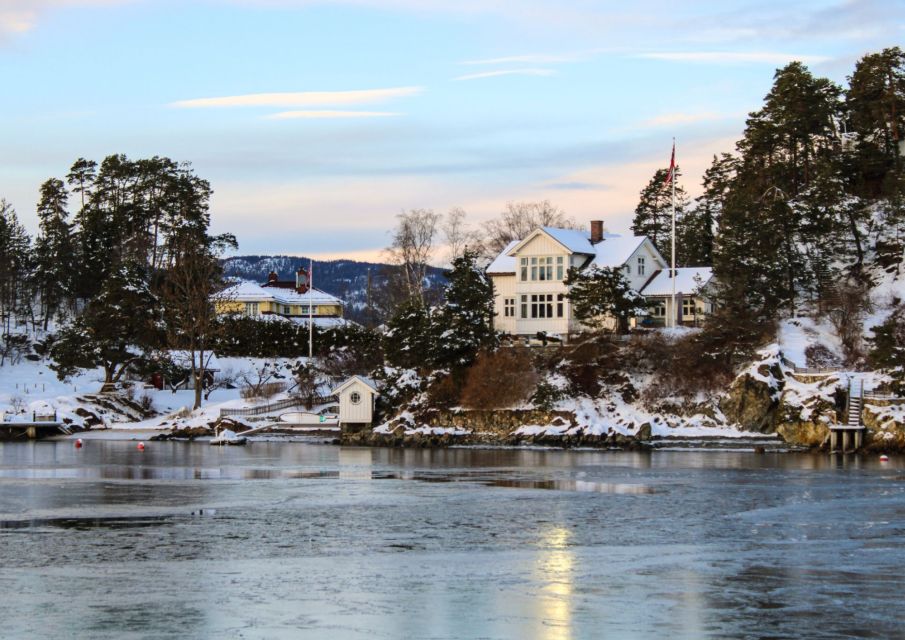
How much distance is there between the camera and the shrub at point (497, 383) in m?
68.9

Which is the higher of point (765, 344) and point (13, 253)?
point (13, 253)

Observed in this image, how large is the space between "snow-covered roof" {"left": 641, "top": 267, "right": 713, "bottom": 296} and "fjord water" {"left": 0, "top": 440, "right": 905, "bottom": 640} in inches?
1292

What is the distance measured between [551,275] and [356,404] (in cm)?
1629

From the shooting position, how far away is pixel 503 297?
79.8 m

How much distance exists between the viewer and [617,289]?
2813 inches

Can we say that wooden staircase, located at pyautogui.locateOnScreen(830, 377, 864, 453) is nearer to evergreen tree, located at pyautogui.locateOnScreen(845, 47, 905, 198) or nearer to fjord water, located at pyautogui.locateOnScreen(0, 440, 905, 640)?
fjord water, located at pyautogui.locateOnScreen(0, 440, 905, 640)

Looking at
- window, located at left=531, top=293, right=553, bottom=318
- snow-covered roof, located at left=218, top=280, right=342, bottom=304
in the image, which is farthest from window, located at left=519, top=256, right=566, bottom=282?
Result: snow-covered roof, located at left=218, top=280, right=342, bottom=304

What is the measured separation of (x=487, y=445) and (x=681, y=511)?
115ft

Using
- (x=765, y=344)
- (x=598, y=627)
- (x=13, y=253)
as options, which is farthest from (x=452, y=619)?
(x=13, y=253)

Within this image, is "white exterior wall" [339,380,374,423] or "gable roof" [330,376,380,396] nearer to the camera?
"white exterior wall" [339,380,374,423]

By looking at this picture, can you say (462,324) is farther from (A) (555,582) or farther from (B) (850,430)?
(A) (555,582)

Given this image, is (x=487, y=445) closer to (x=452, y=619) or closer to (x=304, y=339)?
(x=304, y=339)

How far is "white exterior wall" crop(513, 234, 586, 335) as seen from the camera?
254 ft

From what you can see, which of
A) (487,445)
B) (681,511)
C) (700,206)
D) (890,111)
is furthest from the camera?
(700,206)
